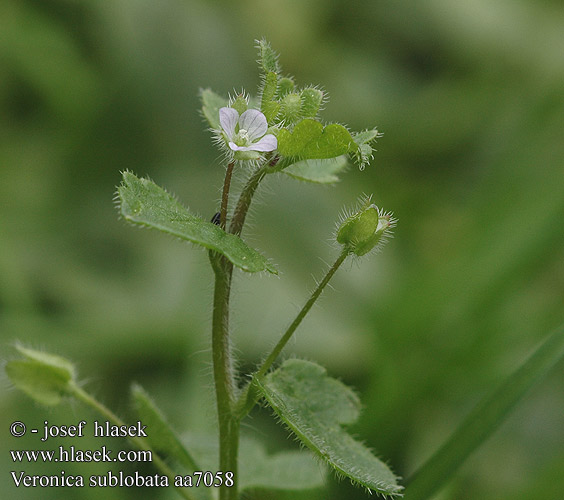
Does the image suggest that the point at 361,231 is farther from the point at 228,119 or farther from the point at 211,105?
the point at 211,105

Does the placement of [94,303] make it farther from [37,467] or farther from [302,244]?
[302,244]

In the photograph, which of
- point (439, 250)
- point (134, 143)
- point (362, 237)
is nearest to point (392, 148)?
point (439, 250)

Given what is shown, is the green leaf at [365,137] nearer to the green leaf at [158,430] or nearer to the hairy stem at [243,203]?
the hairy stem at [243,203]

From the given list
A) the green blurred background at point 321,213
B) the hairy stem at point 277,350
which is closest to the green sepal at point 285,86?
the hairy stem at point 277,350

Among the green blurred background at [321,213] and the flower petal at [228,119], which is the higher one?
the green blurred background at [321,213]

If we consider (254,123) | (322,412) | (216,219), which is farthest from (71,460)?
(254,123)

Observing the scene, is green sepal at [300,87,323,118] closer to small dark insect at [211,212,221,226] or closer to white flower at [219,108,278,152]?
white flower at [219,108,278,152]

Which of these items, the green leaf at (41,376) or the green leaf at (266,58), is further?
the green leaf at (41,376)
